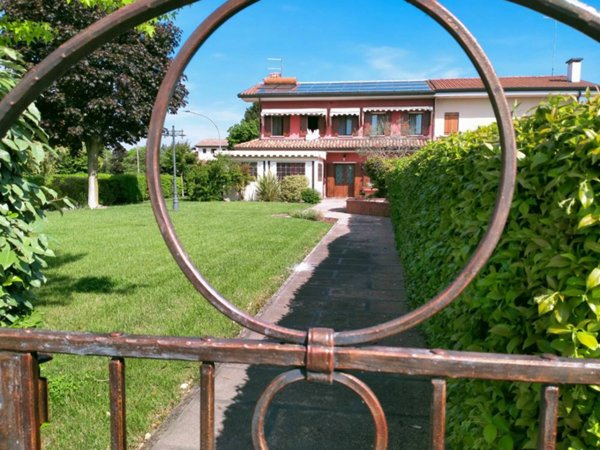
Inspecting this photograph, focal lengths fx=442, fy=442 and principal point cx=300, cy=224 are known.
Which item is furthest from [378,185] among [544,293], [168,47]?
[544,293]

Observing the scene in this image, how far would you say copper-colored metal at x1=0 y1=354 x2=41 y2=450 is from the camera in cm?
83

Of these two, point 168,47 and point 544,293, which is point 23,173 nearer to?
point 544,293

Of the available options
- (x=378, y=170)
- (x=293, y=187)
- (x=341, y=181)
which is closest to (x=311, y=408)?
(x=378, y=170)

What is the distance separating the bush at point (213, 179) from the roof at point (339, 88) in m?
7.68

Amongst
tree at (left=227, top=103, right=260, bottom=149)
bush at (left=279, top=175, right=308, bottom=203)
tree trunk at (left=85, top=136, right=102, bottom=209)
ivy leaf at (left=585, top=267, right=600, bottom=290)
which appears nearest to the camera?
ivy leaf at (left=585, top=267, right=600, bottom=290)

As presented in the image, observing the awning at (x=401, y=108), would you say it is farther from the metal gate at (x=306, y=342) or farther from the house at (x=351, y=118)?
the metal gate at (x=306, y=342)

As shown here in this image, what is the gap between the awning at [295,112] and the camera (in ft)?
101

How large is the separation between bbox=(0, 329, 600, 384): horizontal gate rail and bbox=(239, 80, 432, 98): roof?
99.8 ft

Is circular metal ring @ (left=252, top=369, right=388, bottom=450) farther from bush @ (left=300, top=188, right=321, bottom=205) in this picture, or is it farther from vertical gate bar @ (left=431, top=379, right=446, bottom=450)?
bush @ (left=300, top=188, right=321, bottom=205)

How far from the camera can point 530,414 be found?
52.7 inches

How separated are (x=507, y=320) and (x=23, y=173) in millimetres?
2686

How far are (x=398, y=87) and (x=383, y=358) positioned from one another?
32.1 metres

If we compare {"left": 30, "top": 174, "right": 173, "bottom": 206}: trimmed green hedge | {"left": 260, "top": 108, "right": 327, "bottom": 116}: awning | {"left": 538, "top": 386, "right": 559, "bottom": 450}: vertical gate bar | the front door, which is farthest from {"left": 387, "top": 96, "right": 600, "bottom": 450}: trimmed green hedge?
{"left": 260, "top": 108, "right": 327, "bottom": 116}: awning

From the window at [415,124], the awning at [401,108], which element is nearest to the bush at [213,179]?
the awning at [401,108]
